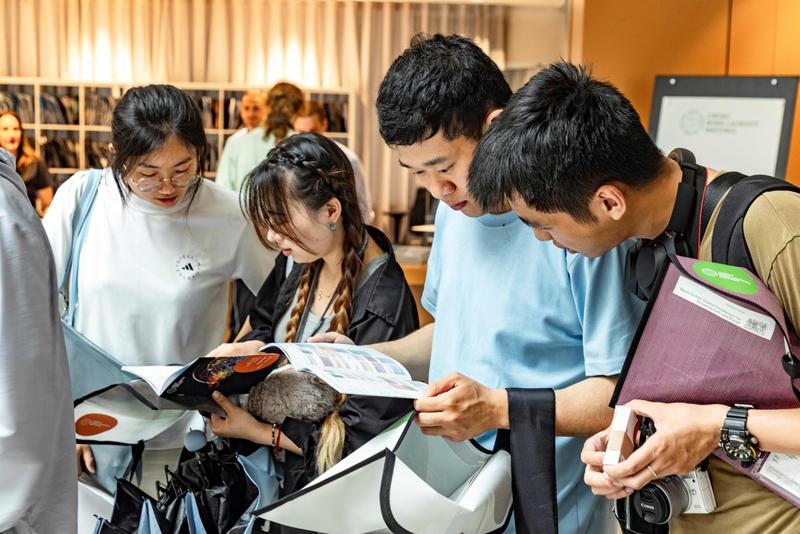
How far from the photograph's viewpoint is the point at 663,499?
3.91ft

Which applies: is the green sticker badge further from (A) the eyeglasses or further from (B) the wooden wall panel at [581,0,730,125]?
(B) the wooden wall panel at [581,0,730,125]

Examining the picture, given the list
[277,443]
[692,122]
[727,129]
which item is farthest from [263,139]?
[277,443]

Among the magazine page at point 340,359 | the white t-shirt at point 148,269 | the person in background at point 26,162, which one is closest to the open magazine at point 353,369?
the magazine page at point 340,359

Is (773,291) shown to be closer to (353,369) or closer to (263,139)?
(353,369)

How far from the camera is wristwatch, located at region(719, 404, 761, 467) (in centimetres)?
109

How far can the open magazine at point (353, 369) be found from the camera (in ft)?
4.09

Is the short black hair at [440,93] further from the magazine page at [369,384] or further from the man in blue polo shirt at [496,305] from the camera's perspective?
the magazine page at [369,384]

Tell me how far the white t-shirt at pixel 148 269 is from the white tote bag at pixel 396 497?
2.69ft

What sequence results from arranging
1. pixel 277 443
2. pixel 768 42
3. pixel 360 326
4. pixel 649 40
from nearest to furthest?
1. pixel 277 443
2. pixel 360 326
3. pixel 768 42
4. pixel 649 40

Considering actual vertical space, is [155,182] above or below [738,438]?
above

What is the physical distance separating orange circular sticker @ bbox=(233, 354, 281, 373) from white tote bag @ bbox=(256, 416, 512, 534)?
0.24 meters

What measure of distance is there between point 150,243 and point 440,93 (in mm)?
899

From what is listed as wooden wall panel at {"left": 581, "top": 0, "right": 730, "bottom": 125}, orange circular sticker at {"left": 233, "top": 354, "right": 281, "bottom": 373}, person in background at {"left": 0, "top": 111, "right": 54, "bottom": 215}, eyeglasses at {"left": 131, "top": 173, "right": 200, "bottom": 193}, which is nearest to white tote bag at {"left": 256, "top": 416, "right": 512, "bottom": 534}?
orange circular sticker at {"left": 233, "top": 354, "right": 281, "bottom": 373}

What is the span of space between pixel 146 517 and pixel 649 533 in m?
0.82
